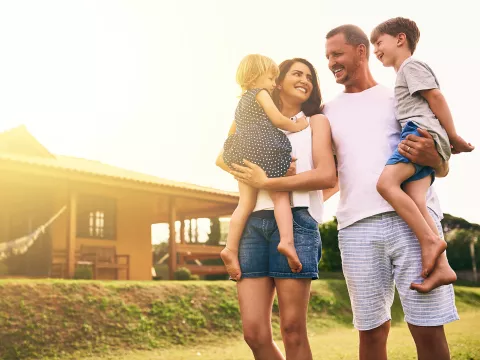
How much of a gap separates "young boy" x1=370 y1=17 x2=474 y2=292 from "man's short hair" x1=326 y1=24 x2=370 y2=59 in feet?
0.51

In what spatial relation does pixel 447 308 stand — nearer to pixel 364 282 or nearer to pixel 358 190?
pixel 364 282

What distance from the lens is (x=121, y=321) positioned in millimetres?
8727

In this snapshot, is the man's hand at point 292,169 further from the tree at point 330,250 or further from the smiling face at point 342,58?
the tree at point 330,250

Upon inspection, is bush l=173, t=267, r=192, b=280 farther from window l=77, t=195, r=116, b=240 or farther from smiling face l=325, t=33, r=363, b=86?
smiling face l=325, t=33, r=363, b=86

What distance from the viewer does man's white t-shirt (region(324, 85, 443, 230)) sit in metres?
2.93

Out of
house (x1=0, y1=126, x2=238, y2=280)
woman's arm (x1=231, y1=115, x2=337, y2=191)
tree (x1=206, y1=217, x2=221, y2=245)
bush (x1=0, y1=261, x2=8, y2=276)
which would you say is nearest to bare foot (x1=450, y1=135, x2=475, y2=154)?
woman's arm (x1=231, y1=115, x2=337, y2=191)

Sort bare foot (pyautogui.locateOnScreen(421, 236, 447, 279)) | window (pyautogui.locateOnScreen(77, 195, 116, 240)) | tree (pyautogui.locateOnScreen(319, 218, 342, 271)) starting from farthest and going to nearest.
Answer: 1. tree (pyautogui.locateOnScreen(319, 218, 342, 271))
2. window (pyautogui.locateOnScreen(77, 195, 116, 240))
3. bare foot (pyautogui.locateOnScreen(421, 236, 447, 279))

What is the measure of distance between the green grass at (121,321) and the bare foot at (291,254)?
493cm

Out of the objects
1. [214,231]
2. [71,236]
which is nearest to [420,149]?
[71,236]

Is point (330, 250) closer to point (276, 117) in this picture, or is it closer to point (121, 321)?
point (121, 321)

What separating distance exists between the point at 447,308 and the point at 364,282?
0.40m

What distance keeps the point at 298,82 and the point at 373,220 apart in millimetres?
812

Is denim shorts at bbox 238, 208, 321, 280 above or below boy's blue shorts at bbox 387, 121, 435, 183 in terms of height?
below

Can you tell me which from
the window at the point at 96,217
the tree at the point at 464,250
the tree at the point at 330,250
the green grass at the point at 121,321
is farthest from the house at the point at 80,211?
the tree at the point at 464,250
